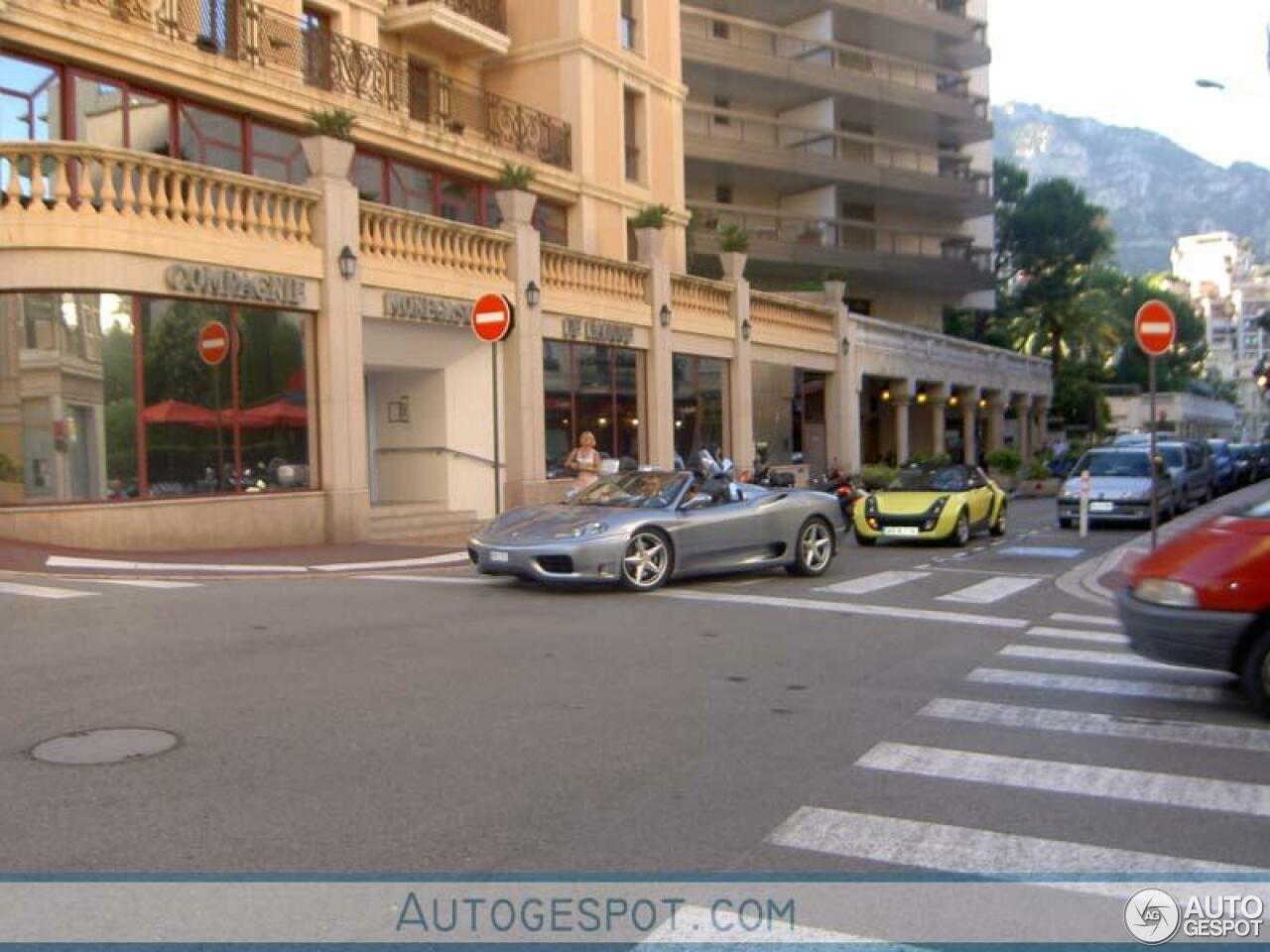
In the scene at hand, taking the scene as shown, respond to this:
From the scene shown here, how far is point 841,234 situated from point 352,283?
32301 mm

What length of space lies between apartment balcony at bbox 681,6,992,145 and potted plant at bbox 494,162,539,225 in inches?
798

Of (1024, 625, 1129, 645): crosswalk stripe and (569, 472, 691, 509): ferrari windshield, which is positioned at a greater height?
(569, 472, 691, 509): ferrari windshield

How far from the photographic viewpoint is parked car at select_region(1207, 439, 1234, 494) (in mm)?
30828

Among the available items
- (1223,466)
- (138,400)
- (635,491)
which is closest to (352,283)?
(138,400)

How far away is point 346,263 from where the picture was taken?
18.0 m

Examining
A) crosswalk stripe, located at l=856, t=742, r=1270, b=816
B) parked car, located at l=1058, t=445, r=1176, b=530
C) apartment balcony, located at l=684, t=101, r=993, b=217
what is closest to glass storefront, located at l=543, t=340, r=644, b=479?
parked car, located at l=1058, t=445, r=1176, b=530

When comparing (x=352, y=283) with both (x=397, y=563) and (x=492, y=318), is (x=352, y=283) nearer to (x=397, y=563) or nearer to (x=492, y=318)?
(x=492, y=318)

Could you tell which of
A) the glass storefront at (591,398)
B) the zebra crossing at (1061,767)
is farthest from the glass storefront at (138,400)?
the zebra crossing at (1061,767)

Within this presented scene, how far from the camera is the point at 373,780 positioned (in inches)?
215

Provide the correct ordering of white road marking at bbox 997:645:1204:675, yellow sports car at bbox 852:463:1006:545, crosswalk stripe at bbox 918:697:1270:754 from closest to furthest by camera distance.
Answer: crosswalk stripe at bbox 918:697:1270:754 < white road marking at bbox 997:645:1204:675 < yellow sports car at bbox 852:463:1006:545

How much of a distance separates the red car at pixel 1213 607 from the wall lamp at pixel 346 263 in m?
13.6

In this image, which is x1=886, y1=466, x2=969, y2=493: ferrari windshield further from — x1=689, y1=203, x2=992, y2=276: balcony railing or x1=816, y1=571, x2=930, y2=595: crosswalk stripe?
x1=689, y1=203, x2=992, y2=276: balcony railing

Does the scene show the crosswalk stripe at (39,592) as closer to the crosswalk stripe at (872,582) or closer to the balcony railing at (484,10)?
the crosswalk stripe at (872,582)

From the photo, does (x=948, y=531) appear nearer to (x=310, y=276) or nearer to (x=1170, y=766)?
(x=310, y=276)
